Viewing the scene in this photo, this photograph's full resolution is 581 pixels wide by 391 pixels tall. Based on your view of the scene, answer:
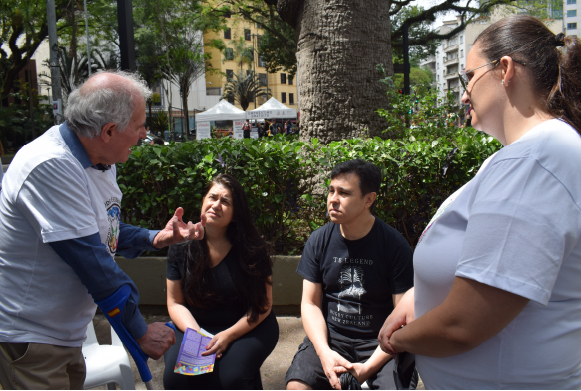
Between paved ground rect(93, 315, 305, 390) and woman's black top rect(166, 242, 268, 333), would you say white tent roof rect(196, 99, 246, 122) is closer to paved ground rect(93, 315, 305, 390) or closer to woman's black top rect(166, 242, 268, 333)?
paved ground rect(93, 315, 305, 390)

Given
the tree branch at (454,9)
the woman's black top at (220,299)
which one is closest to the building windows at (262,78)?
the tree branch at (454,9)

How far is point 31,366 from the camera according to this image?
177 cm

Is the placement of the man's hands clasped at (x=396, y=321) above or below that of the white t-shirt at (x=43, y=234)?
below

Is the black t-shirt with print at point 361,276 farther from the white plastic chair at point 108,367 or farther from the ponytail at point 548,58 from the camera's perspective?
the ponytail at point 548,58

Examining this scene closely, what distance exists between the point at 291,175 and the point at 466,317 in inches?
119

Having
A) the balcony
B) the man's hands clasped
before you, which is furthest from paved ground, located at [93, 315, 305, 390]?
the balcony

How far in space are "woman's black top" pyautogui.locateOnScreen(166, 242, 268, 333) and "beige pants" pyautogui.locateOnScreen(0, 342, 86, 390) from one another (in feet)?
3.41

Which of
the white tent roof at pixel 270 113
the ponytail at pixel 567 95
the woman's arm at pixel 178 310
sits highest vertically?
the white tent roof at pixel 270 113

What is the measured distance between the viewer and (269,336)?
2799mm

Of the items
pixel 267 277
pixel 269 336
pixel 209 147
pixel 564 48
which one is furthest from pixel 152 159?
pixel 564 48

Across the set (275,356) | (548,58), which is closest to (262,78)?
(275,356)

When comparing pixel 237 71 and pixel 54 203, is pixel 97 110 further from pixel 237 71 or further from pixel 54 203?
pixel 237 71

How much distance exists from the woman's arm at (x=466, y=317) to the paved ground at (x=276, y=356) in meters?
2.13

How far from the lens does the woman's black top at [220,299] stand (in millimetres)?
2797
